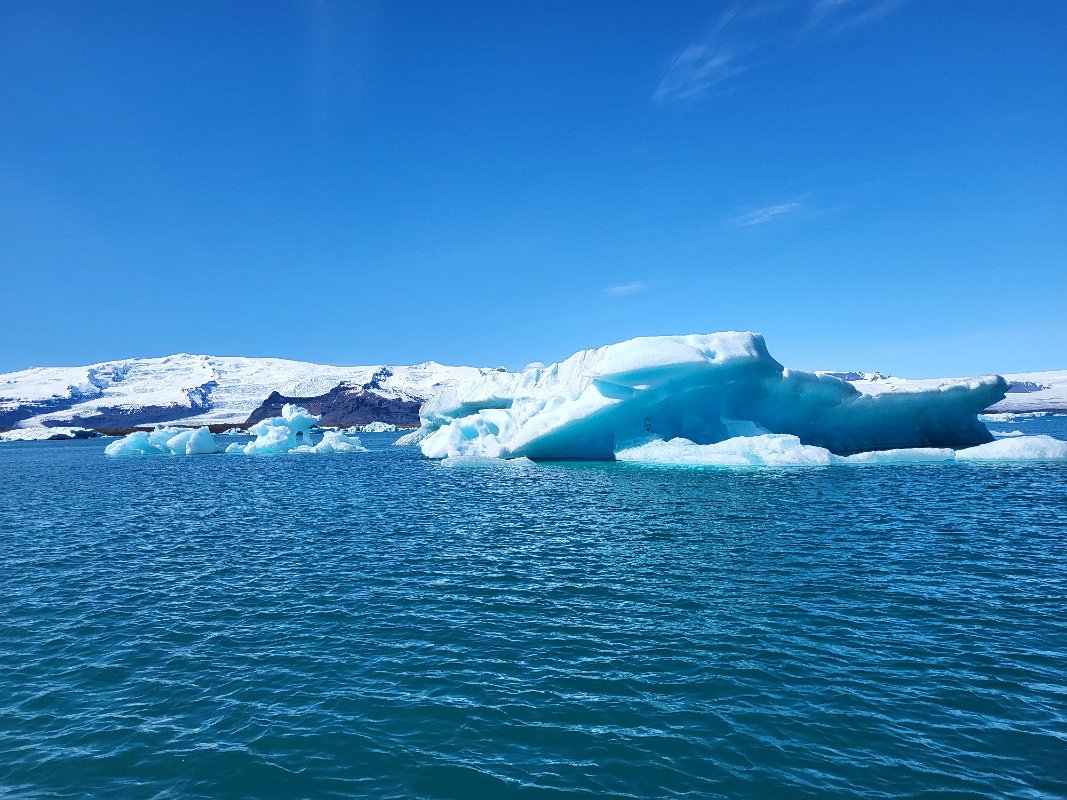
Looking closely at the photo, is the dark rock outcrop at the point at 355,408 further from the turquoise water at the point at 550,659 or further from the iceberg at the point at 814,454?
the turquoise water at the point at 550,659

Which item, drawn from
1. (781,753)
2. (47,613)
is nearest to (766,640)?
(781,753)

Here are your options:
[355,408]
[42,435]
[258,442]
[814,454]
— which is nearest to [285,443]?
[258,442]

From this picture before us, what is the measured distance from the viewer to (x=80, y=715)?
7.41 m

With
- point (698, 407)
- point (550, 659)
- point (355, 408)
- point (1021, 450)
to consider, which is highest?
point (355, 408)

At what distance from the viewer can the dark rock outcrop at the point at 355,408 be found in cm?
17438

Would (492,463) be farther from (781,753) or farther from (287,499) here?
(781,753)

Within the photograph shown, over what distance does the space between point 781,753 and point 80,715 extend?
817 cm

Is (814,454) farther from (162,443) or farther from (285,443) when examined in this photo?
(162,443)

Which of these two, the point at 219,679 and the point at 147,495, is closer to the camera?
the point at 219,679

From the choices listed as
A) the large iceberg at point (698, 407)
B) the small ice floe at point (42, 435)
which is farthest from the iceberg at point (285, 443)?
the small ice floe at point (42, 435)

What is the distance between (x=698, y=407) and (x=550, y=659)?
29.7 m

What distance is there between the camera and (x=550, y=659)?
28.3 feet

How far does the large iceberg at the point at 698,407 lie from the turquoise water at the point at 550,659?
45.3ft

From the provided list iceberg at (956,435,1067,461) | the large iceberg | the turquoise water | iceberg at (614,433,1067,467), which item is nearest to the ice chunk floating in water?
the large iceberg
